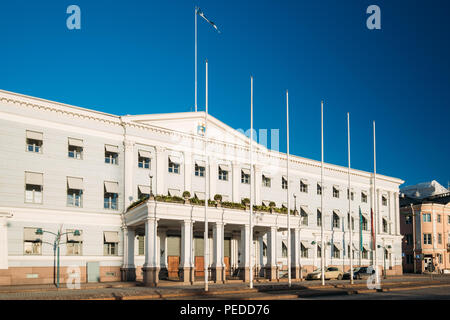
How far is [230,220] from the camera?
4703 centimetres

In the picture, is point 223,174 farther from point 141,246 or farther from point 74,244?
point 74,244

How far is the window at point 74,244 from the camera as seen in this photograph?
4459 centimetres

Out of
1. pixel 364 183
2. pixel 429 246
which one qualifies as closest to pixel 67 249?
pixel 364 183

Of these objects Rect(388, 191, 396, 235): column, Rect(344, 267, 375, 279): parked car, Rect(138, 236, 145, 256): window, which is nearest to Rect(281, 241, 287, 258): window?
Rect(344, 267, 375, 279): parked car

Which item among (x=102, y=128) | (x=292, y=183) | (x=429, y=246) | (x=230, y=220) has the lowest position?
(x=429, y=246)

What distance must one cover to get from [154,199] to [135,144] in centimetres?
921

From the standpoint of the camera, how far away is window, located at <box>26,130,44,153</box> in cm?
4353

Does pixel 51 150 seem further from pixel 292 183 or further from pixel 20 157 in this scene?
pixel 292 183

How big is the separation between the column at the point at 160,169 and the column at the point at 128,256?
493cm

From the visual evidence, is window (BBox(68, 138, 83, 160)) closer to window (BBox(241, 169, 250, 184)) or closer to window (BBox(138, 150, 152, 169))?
window (BBox(138, 150, 152, 169))

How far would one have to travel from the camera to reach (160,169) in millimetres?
50469

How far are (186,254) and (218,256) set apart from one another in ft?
11.7

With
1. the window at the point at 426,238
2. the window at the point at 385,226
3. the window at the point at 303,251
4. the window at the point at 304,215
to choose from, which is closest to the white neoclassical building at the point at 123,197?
the window at the point at 303,251

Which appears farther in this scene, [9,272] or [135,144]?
[135,144]
